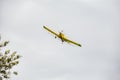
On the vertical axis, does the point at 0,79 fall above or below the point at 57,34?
below

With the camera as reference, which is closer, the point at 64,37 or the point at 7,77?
the point at 7,77

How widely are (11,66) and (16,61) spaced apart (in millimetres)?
732

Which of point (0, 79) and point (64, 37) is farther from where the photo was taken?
point (64, 37)

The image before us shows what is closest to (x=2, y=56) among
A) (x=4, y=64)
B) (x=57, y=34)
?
(x=4, y=64)

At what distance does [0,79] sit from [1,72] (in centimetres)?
75

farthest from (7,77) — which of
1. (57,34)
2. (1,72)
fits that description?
(57,34)

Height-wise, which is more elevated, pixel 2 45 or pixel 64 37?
pixel 64 37

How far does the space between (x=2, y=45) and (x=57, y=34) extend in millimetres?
36129

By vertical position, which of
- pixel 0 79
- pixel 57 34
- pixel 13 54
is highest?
pixel 57 34

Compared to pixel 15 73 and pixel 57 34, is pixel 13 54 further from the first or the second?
pixel 57 34

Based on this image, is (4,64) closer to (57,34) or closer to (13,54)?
(13,54)

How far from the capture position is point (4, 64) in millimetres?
39406

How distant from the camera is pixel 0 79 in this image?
39000 mm

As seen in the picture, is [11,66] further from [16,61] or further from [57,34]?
[57,34]
